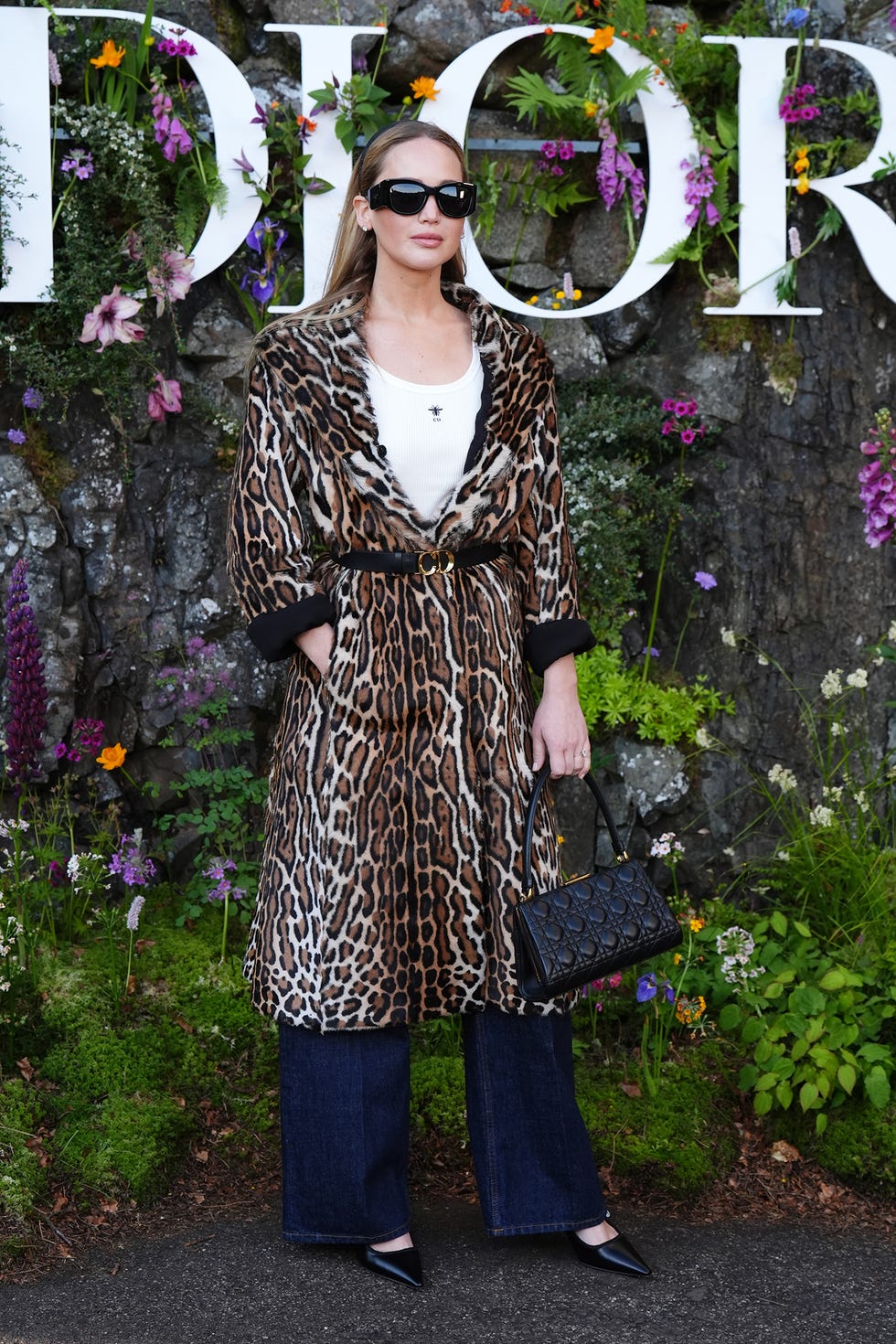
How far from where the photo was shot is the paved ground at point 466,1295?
2.59m

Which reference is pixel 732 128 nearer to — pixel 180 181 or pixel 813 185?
pixel 813 185

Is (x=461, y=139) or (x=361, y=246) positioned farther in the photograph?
(x=461, y=139)

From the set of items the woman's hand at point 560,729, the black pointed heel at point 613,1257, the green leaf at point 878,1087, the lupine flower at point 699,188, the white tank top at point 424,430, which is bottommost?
the black pointed heel at point 613,1257

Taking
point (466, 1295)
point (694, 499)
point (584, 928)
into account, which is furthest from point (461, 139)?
point (466, 1295)

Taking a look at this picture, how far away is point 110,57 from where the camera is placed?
12.8 ft

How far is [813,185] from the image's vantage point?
4.22m

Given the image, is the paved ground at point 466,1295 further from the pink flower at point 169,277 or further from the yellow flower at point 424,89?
the yellow flower at point 424,89

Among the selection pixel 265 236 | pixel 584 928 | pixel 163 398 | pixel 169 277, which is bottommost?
pixel 584 928

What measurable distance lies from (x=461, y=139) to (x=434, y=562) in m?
1.97

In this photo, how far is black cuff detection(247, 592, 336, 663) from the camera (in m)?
2.67

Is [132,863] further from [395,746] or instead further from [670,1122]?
[670,1122]

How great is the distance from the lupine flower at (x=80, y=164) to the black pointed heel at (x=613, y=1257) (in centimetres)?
327

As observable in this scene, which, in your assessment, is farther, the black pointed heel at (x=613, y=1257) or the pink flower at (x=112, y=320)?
the pink flower at (x=112, y=320)

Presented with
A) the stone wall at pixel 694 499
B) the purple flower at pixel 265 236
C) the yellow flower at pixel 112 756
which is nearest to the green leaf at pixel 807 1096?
the stone wall at pixel 694 499
